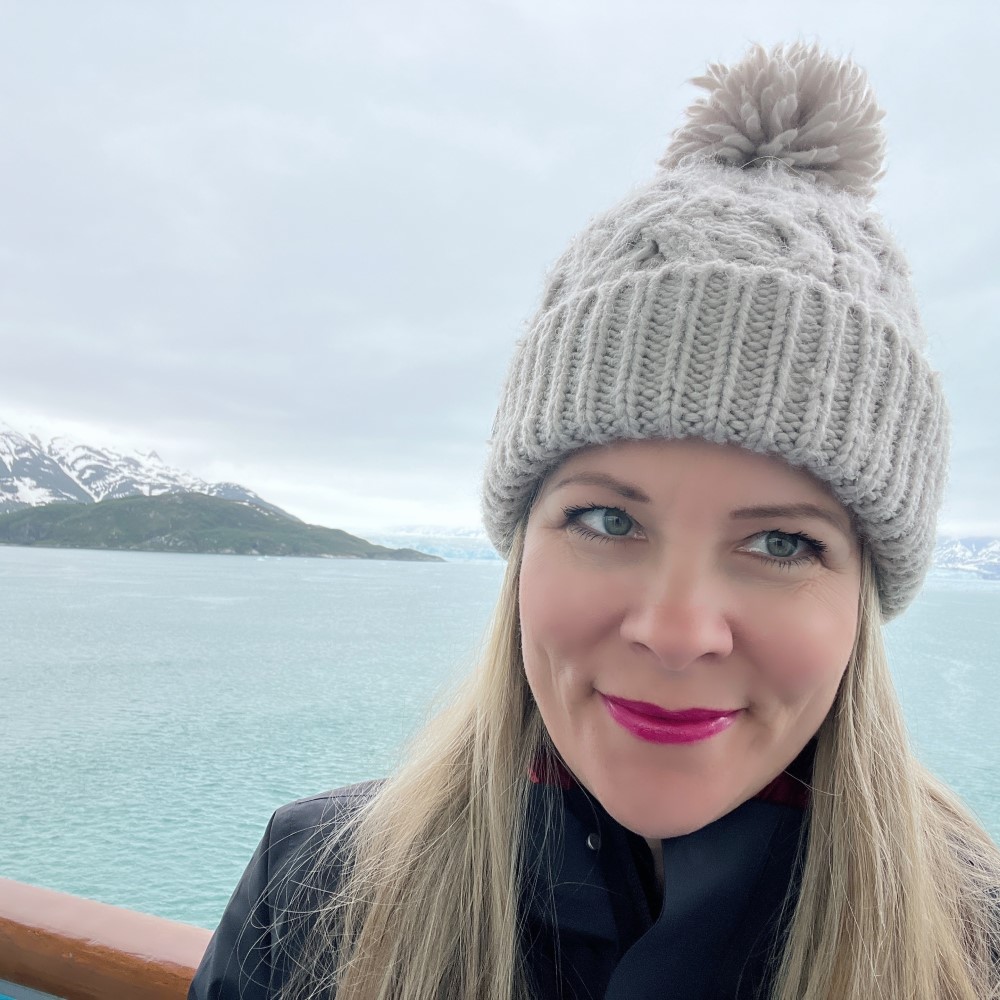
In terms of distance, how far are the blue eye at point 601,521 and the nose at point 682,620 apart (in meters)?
0.09

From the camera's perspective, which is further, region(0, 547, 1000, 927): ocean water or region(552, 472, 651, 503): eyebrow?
region(0, 547, 1000, 927): ocean water

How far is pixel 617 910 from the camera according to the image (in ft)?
3.29

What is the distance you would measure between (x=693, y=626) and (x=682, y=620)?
14 millimetres

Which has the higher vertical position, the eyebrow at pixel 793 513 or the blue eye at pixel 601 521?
the eyebrow at pixel 793 513

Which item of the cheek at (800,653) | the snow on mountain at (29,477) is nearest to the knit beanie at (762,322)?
the cheek at (800,653)

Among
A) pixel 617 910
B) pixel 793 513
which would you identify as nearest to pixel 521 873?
pixel 617 910

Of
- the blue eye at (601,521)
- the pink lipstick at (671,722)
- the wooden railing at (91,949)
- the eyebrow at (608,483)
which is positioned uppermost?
the eyebrow at (608,483)

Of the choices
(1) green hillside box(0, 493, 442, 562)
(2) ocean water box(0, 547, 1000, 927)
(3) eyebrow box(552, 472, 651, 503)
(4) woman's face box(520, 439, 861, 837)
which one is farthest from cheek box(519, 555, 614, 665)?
(1) green hillside box(0, 493, 442, 562)

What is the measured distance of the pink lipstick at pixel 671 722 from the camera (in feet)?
2.90

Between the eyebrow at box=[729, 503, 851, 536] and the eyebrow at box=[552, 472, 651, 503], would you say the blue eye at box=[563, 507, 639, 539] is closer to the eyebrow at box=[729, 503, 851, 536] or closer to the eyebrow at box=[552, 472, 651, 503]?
the eyebrow at box=[552, 472, 651, 503]

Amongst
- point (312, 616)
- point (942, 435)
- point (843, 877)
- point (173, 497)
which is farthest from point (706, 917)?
point (173, 497)

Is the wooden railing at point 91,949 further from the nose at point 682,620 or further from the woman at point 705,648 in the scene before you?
the nose at point 682,620

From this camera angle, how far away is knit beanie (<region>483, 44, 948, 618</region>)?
2.97ft

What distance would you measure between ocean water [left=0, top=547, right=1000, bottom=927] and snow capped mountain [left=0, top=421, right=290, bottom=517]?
333ft
